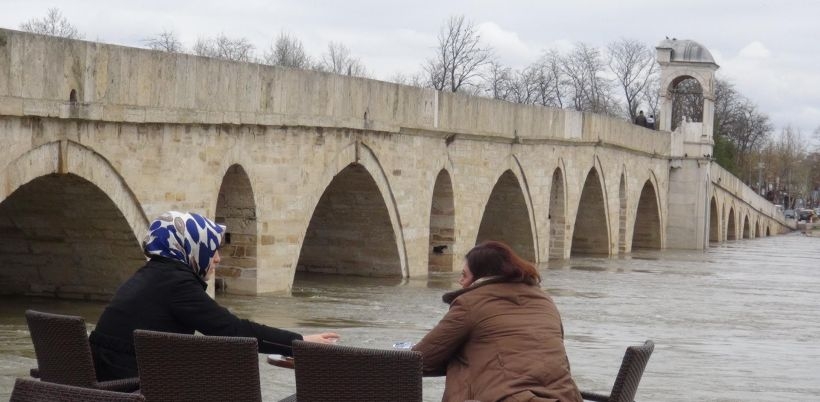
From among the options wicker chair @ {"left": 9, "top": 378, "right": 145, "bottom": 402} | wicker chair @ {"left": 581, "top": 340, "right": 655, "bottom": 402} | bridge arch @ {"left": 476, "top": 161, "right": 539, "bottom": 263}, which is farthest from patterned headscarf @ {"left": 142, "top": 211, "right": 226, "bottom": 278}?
bridge arch @ {"left": 476, "top": 161, "right": 539, "bottom": 263}

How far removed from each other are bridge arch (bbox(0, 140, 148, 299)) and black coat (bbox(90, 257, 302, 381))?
5848 millimetres

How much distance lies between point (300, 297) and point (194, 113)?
9.48ft

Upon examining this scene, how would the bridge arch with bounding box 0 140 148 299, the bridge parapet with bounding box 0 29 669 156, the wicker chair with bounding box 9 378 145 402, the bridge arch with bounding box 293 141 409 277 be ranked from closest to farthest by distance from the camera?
the wicker chair with bounding box 9 378 145 402, the bridge parapet with bounding box 0 29 669 156, the bridge arch with bounding box 0 140 148 299, the bridge arch with bounding box 293 141 409 277

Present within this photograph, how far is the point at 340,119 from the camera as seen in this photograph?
49.9ft

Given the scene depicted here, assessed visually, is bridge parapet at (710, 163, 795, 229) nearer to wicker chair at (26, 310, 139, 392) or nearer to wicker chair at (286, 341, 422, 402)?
wicker chair at (26, 310, 139, 392)

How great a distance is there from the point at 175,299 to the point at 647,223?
30740 millimetres

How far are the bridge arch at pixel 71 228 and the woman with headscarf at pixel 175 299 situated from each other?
5.86 metres

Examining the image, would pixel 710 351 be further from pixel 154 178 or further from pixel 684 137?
pixel 684 137

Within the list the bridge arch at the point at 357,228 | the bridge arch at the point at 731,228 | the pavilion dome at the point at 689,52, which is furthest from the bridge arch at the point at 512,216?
the bridge arch at the point at 731,228

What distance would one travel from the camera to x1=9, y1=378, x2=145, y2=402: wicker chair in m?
3.32

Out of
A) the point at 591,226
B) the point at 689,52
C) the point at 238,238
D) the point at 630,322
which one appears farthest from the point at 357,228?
the point at 689,52

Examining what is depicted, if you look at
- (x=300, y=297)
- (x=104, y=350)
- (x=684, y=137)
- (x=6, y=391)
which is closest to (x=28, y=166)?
(x=6, y=391)

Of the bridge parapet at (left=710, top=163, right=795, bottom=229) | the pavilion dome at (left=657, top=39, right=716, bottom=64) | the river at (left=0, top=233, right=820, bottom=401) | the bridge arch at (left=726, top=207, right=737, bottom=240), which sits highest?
the pavilion dome at (left=657, top=39, right=716, bottom=64)

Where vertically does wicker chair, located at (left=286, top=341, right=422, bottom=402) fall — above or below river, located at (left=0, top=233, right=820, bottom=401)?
above
